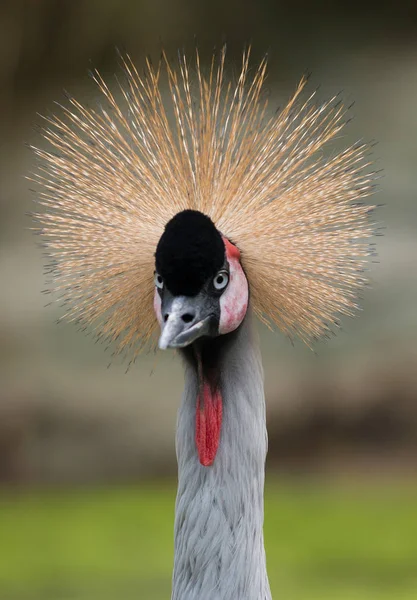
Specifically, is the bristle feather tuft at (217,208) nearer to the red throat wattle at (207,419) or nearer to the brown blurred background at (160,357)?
the red throat wattle at (207,419)

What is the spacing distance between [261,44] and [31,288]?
44.1 inches

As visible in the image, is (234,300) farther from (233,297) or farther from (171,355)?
(171,355)

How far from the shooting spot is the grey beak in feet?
3.80

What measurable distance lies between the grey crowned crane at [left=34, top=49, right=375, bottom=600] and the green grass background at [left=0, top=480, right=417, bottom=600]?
1515mm

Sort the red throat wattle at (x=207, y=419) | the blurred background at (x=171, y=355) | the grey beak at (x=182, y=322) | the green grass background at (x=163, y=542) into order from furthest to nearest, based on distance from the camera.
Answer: the blurred background at (x=171, y=355)
the green grass background at (x=163, y=542)
the red throat wattle at (x=207, y=419)
the grey beak at (x=182, y=322)

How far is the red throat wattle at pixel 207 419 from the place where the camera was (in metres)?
1.30

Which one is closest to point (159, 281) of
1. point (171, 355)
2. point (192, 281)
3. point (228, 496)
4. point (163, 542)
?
point (192, 281)

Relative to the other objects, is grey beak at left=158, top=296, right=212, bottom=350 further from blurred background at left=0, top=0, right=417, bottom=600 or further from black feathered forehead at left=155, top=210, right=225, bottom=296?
blurred background at left=0, top=0, right=417, bottom=600

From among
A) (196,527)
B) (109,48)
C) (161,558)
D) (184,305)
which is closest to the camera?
(184,305)

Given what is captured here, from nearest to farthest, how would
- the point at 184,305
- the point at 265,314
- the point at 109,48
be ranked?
the point at 184,305 → the point at 265,314 → the point at 109,48

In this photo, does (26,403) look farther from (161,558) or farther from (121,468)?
(161,558)

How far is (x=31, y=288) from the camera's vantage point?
355 centimetres

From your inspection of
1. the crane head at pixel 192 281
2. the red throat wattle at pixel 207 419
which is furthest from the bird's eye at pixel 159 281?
the red throat wattle at pixel 207 419

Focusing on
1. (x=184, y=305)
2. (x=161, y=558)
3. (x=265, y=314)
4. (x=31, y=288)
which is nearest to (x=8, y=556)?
(x=161, y=558)
